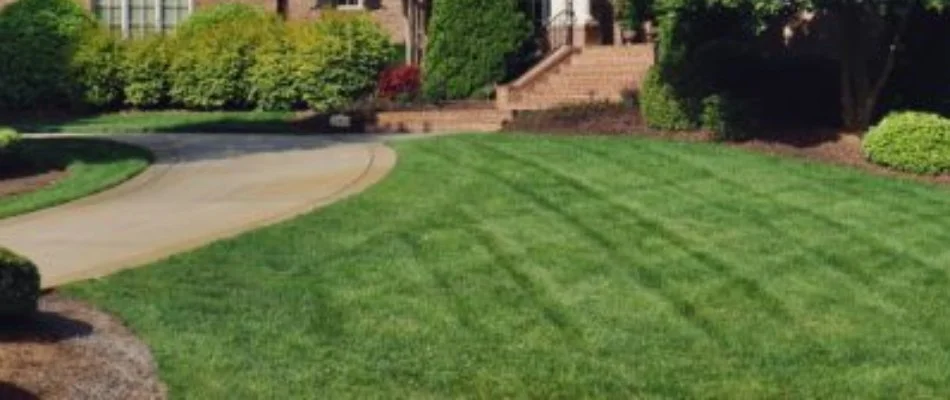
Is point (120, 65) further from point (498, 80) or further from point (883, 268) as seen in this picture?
point (883, 268)

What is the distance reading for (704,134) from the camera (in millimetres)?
18781

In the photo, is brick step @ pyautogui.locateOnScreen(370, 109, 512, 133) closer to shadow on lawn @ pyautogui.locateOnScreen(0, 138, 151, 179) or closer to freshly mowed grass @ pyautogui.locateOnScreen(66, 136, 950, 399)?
shadow on lawn @ pyautogui.locateOnScreen(0, 138, 151, 179)

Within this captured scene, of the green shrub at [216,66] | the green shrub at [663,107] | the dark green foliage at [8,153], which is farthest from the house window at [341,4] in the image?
the dark green foliage at [8,153]

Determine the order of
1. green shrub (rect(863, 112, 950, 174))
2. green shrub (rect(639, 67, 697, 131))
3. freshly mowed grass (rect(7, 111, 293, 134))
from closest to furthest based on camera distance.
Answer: green shrub (rect(863, 112, 950, 174)) → green shrub (rect(639, 67, 697, 131)) → freshly mowed grass (rect(7, 111, 293, 134))

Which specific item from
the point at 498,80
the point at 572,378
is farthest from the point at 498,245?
the point at 498,80

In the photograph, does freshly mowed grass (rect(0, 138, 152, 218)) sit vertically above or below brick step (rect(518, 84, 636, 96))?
below

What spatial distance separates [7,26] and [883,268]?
71.1 feet

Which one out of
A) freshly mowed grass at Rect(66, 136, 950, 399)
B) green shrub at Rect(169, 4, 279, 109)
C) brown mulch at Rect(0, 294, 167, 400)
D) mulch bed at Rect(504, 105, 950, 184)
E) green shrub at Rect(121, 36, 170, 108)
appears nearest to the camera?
brown mulch at Rect(0, 294, 167, 400)

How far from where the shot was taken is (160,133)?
22906 millimetres

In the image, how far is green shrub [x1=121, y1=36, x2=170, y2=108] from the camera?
27.6 metres

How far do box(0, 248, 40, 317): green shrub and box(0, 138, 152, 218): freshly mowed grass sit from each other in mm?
5434

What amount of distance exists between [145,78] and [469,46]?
6.76 metres

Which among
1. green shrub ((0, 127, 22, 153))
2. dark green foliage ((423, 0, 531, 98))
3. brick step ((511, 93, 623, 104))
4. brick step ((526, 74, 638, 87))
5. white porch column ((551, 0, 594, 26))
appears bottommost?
green shrub ((0, 127, 22, 153))

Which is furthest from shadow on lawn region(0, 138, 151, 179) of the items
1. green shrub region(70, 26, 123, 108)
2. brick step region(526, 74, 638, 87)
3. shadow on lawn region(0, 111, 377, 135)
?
brick step region(526, 74, 638, 87)
